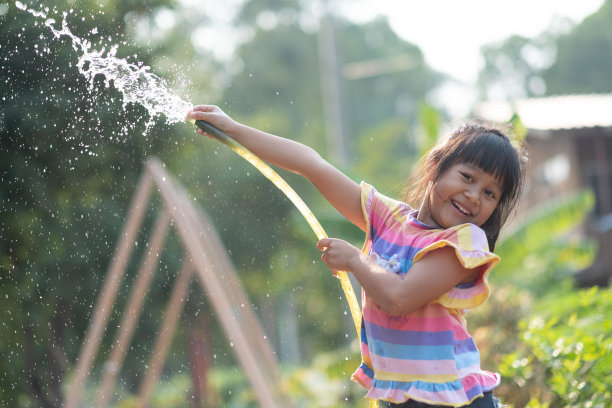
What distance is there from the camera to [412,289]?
2066 mm

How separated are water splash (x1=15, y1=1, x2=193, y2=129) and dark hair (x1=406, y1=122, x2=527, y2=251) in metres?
1.26

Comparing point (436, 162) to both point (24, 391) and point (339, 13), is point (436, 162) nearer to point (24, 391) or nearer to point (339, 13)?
point (24, 391)

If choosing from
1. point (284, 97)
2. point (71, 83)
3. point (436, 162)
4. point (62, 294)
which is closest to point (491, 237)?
point (436, 162)

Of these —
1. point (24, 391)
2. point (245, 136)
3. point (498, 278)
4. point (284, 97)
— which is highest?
point (284, 97)

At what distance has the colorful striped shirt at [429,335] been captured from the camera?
6.92ft

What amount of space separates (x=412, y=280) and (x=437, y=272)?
0.22ft

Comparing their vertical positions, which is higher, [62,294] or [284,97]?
[284,97]

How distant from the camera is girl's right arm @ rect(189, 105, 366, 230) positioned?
7.98 feet

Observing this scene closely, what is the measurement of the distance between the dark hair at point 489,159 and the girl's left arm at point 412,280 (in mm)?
266

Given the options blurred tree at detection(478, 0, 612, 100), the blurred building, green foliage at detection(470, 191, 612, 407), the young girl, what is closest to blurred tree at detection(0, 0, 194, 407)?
the young girl

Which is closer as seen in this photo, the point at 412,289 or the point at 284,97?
the point at 412,289

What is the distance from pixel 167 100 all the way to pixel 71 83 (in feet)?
2.83

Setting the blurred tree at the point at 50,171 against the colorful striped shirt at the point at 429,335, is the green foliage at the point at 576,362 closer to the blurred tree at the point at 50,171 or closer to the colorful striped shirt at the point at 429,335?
the colorful striped shirt at the point at 429,335

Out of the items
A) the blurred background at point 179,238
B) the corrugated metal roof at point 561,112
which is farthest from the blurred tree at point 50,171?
the corrugated metal roof at point 561,112
